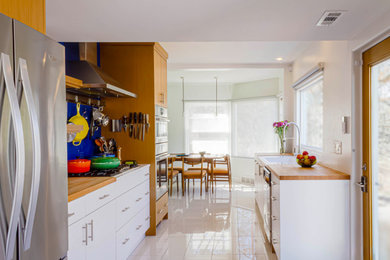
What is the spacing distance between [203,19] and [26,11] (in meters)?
1.13

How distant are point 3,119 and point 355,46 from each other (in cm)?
254

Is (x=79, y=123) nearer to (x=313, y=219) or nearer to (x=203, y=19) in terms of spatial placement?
(x=203, y=19)

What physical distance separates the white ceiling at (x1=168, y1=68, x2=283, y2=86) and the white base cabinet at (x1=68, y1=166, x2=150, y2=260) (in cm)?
323

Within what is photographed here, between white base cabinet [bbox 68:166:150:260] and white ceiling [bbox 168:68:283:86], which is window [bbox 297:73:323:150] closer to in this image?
white ceiling [bbox 168:68:283:86]

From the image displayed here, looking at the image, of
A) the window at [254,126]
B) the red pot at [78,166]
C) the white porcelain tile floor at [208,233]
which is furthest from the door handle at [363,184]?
the window at [254,126]

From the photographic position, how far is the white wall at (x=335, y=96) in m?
2.49

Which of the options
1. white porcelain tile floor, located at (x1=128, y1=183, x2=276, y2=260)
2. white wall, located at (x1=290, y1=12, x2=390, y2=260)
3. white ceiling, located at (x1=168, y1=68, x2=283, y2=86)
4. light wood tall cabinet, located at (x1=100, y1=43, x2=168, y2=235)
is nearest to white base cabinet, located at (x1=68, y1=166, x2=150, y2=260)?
light wood tall cabinet, located at (x1=100, y1=43, x2=168, y2=235)

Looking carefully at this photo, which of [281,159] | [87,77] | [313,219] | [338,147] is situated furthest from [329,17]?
[281,159]

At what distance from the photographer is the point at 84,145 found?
3107 millimetres

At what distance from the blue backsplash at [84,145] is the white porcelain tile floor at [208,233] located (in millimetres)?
1223

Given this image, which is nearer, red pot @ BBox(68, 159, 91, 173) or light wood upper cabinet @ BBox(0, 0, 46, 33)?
light wood upper cabinet @ BBox(0, 0, 46, 33)

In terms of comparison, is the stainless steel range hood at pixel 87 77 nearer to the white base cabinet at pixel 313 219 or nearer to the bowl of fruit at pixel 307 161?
the white base cabinet at pixel 313 219

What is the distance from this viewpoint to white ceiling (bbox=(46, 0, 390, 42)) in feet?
5.74

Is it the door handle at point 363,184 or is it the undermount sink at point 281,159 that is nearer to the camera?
the door handle at point 363,184
